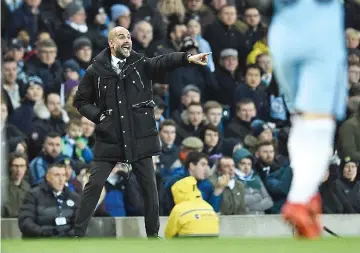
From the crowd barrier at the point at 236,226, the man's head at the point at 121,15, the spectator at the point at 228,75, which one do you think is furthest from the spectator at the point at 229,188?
the man's head at the point at 121,15

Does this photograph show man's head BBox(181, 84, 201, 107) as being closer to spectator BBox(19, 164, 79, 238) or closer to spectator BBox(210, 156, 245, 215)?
spectator BBox(210, 156, 245, 215)

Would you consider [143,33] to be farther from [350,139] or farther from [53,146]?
[350,139]

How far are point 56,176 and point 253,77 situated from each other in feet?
12.8

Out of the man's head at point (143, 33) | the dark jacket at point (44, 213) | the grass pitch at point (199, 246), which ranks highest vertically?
the man's head at point (143, 33)

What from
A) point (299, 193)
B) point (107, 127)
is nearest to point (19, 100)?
point (107, 127)

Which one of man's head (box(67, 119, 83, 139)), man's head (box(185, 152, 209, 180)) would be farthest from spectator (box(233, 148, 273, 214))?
man's head (box(67, 119, 83, 139))

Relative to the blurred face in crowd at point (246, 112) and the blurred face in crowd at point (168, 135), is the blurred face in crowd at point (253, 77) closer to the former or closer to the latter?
the blurred face in crowd at point (246, 112)

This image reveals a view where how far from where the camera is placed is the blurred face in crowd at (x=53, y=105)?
591 inches

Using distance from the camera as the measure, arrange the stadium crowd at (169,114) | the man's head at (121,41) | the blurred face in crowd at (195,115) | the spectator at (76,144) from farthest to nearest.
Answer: the blurred face in crowd at (195,115), the spectator at (76,144), the stadium crowd at (169,114), the man's head at (121,41)

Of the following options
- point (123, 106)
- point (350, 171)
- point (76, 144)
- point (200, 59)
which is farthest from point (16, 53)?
point (200, 59)

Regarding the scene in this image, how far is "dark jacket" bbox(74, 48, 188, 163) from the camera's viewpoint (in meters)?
10.9

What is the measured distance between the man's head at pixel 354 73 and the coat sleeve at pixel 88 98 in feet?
19.6

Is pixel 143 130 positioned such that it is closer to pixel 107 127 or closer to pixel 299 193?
pixel 107 127

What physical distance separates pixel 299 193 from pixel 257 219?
6876 millimetres
